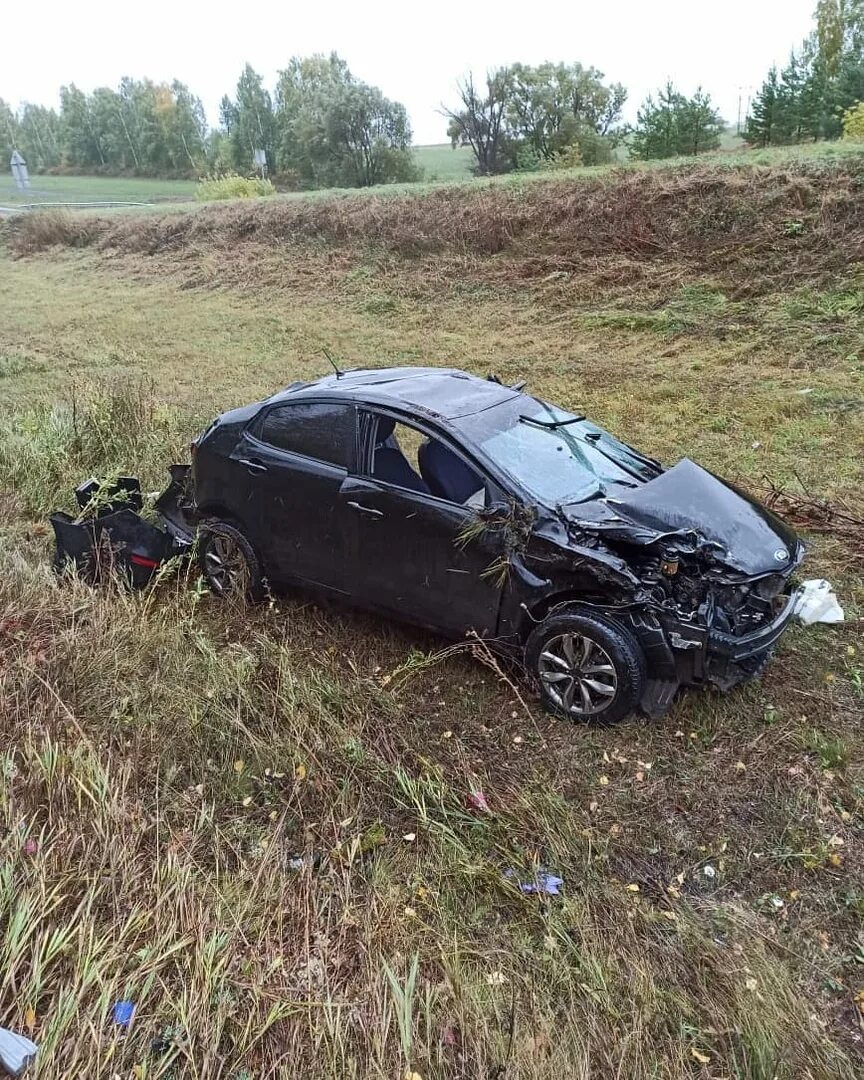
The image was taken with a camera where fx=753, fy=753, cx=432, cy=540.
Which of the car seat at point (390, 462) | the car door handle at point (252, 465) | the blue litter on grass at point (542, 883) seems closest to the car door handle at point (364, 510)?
the car seat at point (390, 462)

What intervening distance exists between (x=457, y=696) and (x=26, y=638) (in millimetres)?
2611

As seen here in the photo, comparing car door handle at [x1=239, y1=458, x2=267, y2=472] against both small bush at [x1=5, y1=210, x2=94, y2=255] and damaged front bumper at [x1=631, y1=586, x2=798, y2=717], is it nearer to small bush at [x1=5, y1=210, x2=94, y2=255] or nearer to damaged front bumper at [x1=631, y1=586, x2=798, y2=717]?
damaged front bumper at [x1=631, y1=586, x2=798, y2=717]

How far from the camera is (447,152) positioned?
68875mm

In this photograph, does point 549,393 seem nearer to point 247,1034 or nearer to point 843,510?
point 843,510

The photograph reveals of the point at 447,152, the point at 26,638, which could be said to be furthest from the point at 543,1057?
the point at 447,152

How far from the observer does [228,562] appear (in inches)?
215

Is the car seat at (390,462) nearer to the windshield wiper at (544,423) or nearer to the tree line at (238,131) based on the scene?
the windshield wiper at (544,423)

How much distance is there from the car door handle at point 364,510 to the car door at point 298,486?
3.8 inches

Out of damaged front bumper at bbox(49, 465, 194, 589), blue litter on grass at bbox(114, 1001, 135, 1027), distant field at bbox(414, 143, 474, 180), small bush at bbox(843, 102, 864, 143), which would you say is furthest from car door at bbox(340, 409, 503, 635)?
distant field at bbox(414, 143, 474, 180)

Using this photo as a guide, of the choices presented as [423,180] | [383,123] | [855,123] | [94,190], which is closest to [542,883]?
[855,123]

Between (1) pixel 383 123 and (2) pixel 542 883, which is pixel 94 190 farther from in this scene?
(2) pixel 542 883

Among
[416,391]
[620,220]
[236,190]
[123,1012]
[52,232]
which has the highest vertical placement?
[236,190]

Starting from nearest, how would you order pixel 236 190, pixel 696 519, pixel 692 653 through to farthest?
pixel 692 653
pixel 696 519
pixel 236 190

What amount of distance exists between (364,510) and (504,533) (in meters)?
0.93
